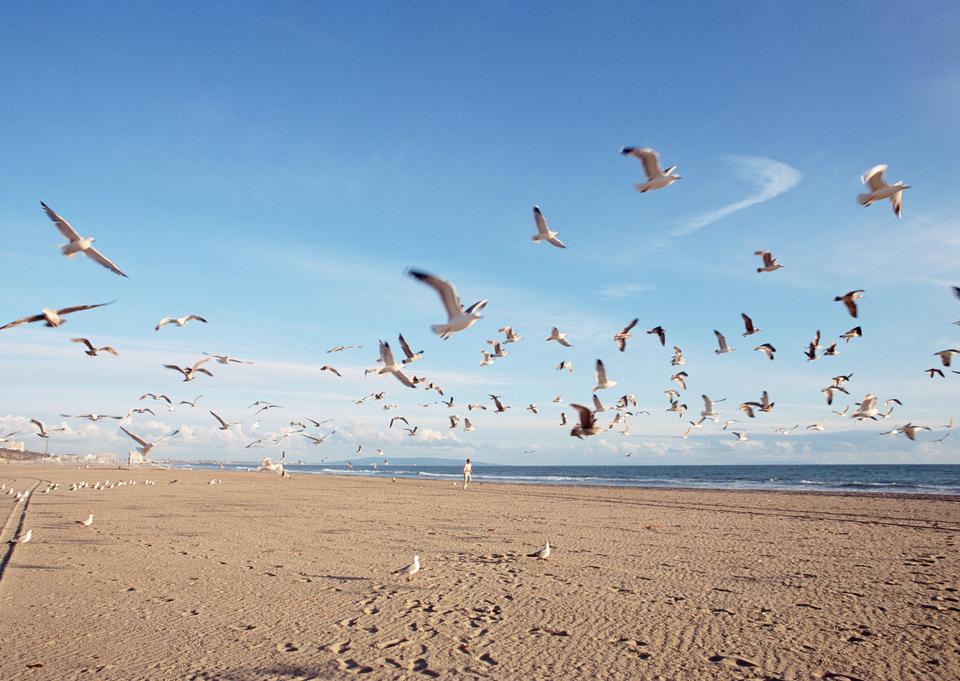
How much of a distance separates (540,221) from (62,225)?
378 inches

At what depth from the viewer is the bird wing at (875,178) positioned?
40.5ft

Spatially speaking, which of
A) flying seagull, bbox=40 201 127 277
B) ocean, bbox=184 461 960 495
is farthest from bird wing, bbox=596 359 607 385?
ocean, bbox=184 461 960 495

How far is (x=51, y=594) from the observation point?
8.55 metres

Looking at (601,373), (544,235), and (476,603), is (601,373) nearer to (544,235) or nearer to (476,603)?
(544,235)

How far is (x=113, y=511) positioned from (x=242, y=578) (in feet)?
38.4

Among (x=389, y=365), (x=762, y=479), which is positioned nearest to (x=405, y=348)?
(x=389, y=365)

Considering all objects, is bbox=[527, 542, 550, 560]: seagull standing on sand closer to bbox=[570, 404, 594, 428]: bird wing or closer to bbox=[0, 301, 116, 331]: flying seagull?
bbox=[570, 404, 594, 428]: bird wing

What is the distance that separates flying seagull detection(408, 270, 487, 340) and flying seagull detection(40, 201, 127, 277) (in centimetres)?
536

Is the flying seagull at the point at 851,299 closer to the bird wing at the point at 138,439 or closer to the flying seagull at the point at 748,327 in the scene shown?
the flying seagull at the point at 748,327

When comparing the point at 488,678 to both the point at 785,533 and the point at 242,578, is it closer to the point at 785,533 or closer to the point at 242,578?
the point at 242,578

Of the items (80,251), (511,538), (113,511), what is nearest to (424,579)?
(511,538)

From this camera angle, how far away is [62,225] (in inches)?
443

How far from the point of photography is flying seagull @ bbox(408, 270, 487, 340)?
31.0 feet

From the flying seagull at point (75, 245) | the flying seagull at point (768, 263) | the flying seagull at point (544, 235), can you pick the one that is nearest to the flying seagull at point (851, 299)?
the flying seagull at point (768, 263)
